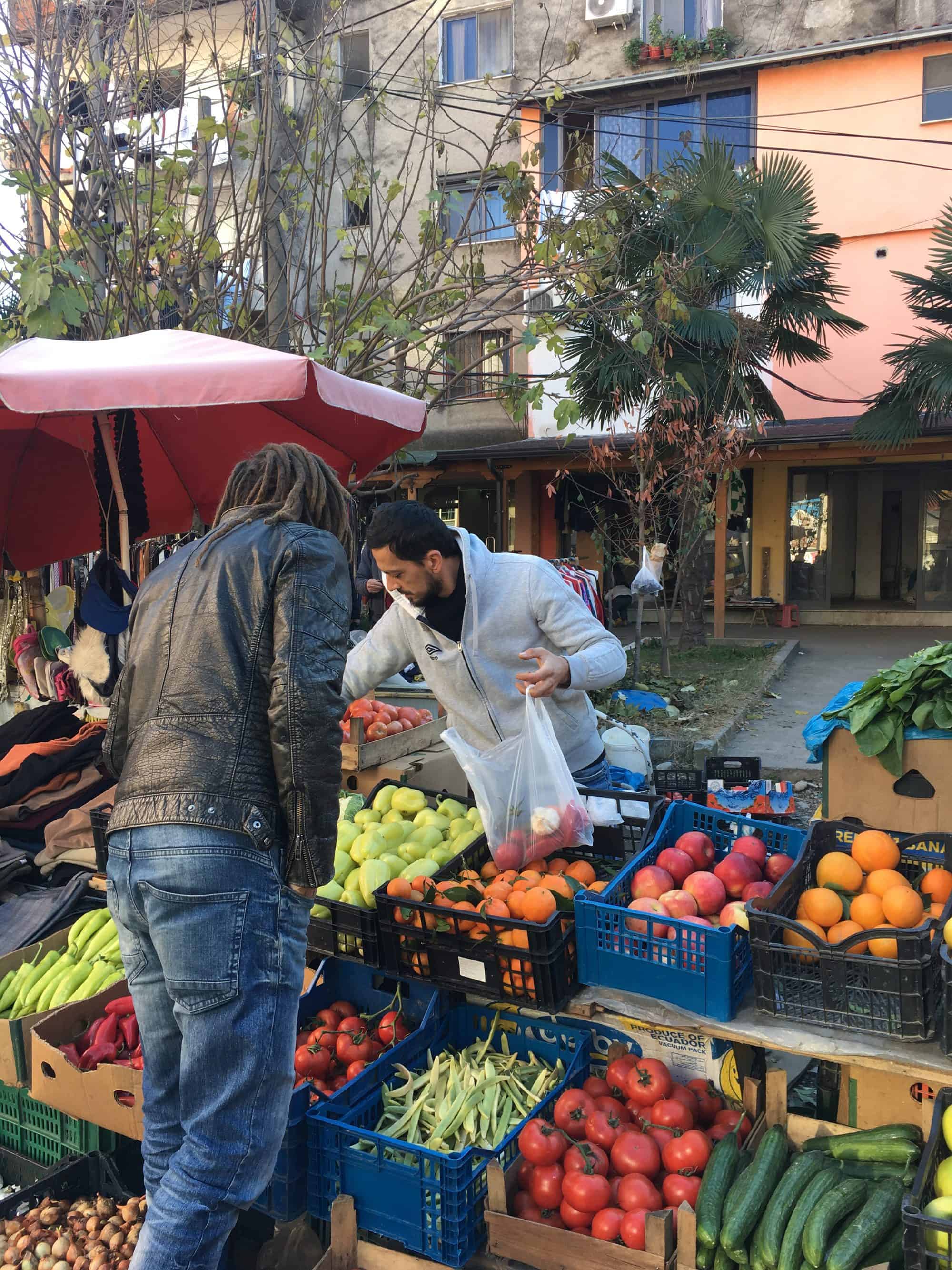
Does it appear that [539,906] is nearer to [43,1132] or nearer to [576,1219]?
[576,1219]

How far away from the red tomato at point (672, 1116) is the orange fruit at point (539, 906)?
61 centimetres

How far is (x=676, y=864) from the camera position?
272cm

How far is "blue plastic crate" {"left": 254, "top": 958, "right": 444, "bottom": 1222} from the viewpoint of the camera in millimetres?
2578

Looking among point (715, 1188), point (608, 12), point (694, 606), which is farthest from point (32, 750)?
point (608, 12)

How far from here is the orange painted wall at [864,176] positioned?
1603 cm

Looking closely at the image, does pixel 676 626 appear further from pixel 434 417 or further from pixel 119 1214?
pixel 119 1214

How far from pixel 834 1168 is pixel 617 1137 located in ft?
1.80

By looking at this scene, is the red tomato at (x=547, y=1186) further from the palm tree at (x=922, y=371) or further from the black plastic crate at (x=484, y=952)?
the palm tree at (x=922, y=371)

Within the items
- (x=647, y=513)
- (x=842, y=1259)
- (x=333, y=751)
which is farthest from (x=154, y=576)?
(x=647, y=513)

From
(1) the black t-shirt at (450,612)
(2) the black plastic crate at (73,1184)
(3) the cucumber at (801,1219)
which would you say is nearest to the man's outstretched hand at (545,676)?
(1) the black t-shirt at (450,612)

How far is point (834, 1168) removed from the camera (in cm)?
235

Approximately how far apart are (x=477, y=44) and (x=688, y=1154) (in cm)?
2114

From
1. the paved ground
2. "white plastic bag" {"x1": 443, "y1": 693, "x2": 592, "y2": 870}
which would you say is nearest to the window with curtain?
the paved ground

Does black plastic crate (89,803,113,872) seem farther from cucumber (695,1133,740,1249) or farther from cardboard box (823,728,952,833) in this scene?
cardboard box (823,728,952,833)
